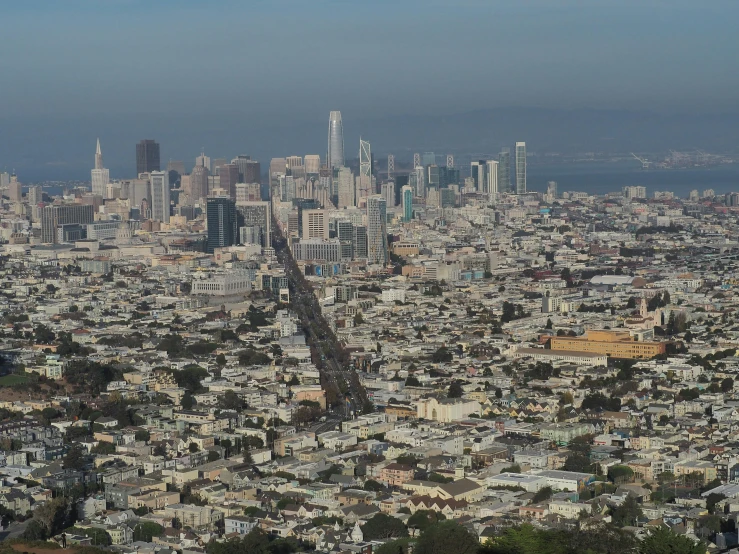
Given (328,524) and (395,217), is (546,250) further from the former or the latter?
(328,524)

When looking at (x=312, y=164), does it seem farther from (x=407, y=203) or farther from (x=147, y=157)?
(x=407, y=203)

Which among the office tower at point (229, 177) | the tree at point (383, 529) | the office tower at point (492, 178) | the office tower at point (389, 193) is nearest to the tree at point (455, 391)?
the tree at point (383, 529)

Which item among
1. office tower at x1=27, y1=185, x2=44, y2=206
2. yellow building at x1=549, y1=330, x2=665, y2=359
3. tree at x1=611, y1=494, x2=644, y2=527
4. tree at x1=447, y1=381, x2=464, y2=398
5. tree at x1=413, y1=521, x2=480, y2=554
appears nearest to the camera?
tree at x1=413, y1=521, x2=480, y2=554

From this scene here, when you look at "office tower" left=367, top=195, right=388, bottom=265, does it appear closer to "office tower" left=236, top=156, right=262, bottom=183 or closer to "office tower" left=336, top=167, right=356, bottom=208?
"office tower" left=336, top=167, right=356, bottom=208

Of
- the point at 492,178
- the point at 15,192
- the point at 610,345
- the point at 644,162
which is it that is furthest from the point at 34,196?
the point at 644,162

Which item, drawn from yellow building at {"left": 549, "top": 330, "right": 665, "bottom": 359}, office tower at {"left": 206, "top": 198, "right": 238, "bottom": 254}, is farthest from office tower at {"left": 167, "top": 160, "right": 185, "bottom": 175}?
yellow building at {"left": 549, "top": 330, "right": 665, "bottom": 359}
